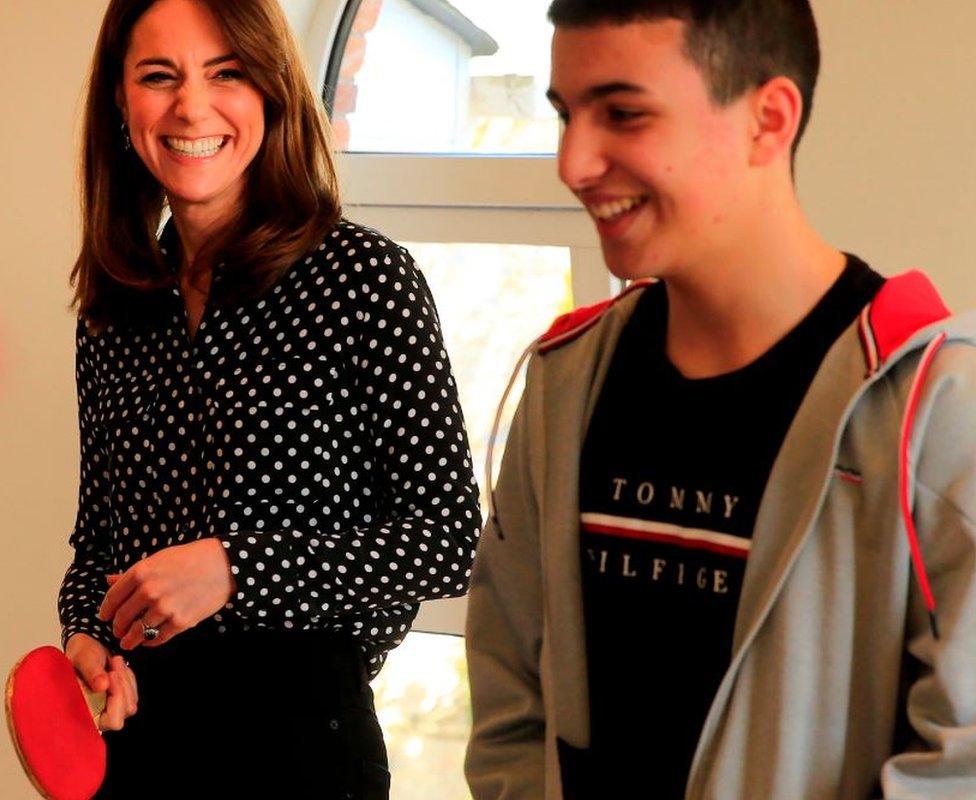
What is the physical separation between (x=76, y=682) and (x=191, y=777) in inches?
7.1

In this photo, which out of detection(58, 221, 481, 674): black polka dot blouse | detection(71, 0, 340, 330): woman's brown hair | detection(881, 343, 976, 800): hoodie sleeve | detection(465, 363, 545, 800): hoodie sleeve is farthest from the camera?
detection(71, 0, 340, 330): woman's brown hair

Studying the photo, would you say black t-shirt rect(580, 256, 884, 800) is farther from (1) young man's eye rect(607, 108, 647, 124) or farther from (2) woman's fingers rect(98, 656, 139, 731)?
(2) woman's fingers rect(98, 656, 139, 731)

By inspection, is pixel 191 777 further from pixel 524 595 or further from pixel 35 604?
pixel 35 604

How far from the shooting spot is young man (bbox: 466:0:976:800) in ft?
3.58

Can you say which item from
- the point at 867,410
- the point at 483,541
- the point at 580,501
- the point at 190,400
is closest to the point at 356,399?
the point at 190,400

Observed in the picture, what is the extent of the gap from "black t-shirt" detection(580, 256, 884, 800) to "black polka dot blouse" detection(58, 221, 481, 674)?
1.54ft

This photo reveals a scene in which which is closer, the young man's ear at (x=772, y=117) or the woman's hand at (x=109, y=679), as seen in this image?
the young man's ear at (x=772, y=117)

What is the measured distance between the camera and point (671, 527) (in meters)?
1.23

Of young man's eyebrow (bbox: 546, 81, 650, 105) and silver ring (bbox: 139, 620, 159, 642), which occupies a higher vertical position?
young man's eyebrow (bbox: 546, 81, 650, 105)

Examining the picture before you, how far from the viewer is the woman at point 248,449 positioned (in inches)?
66.2

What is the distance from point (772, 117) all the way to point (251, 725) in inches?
36.9

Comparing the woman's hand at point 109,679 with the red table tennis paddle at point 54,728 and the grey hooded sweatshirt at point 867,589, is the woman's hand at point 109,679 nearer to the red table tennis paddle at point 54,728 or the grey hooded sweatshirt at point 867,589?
the red table tennis paddle at point 54,728

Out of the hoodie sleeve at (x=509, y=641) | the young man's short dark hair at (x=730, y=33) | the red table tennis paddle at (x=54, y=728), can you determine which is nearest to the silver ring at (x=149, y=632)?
the red table tennis paddle at (x=54, y=728)

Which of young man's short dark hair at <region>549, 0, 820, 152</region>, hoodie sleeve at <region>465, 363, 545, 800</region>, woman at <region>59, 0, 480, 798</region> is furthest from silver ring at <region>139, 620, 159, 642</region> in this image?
young man's short dark hair at <region>549, 0, 820, 152</region>
